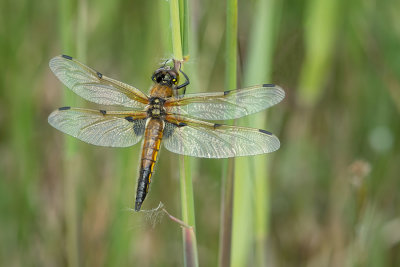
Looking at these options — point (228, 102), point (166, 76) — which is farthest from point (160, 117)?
point (228, 102)

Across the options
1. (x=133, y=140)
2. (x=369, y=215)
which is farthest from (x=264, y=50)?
(x=369, y=215)

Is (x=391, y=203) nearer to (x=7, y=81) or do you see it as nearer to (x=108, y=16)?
(x=108, y=16)

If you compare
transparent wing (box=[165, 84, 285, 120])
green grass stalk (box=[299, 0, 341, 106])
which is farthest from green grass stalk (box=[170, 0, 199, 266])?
green grass stalk (box=[299, 0, 341, 106])

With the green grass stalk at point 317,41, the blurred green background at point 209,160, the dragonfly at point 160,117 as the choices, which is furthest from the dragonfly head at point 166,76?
the green grass stalk at point 317,41

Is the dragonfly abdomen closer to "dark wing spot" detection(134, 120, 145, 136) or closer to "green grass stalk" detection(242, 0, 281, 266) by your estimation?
"dark wing spot" detection(134, 120, 145, 136)

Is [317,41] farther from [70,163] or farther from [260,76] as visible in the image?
[70,163]

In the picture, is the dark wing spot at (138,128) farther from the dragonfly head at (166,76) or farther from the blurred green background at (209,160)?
the blurred green background at (209,160)
